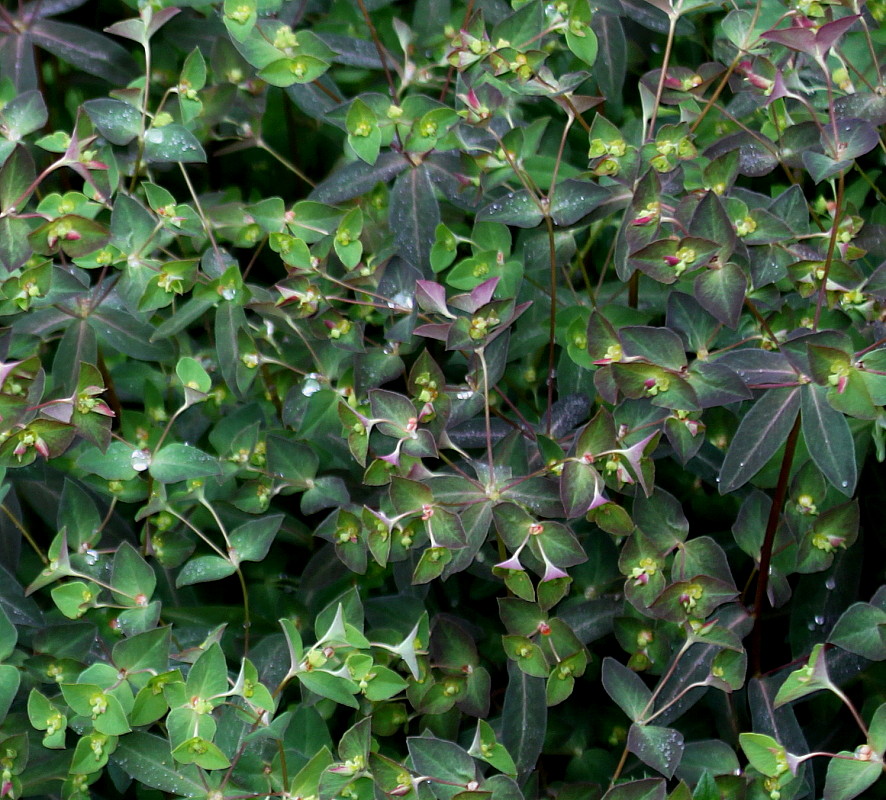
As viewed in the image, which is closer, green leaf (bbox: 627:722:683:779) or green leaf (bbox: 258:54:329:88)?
green leaf (bbox: 627:722:683:779)

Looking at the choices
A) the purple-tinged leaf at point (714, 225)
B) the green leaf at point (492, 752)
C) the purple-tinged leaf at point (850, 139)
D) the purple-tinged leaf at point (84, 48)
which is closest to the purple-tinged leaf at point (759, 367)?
the purple-tinged leaf at point (714, 225)

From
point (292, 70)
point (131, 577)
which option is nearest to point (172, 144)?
point (292, 70)

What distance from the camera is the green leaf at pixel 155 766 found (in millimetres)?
1103

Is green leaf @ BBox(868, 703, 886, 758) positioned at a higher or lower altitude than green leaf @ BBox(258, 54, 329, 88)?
lower

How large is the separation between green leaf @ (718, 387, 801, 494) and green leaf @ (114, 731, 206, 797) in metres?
0.66

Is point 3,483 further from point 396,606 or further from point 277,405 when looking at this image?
point 396,606

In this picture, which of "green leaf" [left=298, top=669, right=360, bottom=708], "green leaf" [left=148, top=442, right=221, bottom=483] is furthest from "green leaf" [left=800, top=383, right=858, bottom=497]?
"green leaf" [left=148, top=442, right=221, bottom=483]

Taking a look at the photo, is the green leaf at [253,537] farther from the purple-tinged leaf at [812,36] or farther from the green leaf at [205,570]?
the purple-tinged leaf at [812,36]

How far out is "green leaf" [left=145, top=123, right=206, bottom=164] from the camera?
4.28 feet

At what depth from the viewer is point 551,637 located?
1.18m

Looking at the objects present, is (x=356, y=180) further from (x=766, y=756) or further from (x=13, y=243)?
(x=766, y=756)

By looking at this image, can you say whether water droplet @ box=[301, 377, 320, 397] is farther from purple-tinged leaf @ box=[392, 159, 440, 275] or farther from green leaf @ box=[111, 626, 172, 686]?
green leaf @ box=[111, 626, 172, 686]

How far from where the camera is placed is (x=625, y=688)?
1.15 metres

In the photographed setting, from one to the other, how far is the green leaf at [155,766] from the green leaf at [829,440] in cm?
76
